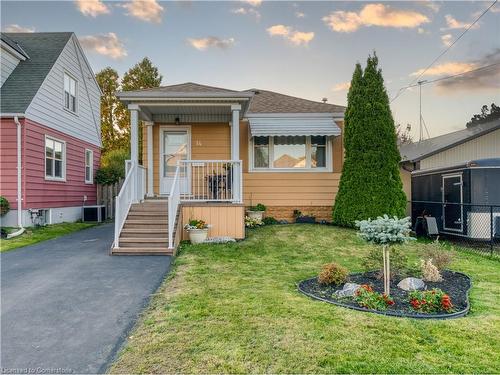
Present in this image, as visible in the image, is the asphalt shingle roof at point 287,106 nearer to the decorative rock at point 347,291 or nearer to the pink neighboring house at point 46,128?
the pink neighboring house at point 46,128

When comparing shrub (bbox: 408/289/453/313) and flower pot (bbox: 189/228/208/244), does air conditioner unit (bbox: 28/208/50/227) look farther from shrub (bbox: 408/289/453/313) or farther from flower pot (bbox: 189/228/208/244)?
shrub (bbox: 408/289/453/313)

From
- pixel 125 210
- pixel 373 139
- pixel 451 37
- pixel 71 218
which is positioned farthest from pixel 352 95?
pixel 71 218

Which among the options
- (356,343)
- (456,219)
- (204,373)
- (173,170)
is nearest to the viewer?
(204,373)

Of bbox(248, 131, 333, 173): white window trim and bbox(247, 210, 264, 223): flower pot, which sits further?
bbox(248, 131, 333, 173): white window trim

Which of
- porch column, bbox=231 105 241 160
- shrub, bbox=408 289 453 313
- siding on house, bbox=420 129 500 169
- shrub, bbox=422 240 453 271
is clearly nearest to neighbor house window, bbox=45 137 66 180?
porch column, bbox=231 105 241 160

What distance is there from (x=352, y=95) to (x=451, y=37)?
5735 mm

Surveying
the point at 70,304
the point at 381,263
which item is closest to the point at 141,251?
the point at 70,304

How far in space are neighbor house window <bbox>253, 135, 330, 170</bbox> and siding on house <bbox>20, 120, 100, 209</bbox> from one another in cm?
687

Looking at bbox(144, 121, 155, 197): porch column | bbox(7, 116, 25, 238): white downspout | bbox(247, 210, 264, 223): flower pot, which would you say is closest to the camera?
bbox(7, 116, 25, 238): white downspout

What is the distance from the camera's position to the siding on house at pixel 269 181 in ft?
38.0

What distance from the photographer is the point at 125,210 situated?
8016 millimetres

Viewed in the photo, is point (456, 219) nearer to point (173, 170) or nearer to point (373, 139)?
point (373, 139)

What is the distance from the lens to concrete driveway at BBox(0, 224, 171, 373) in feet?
9.39

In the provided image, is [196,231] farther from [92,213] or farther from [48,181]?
[92,213]
